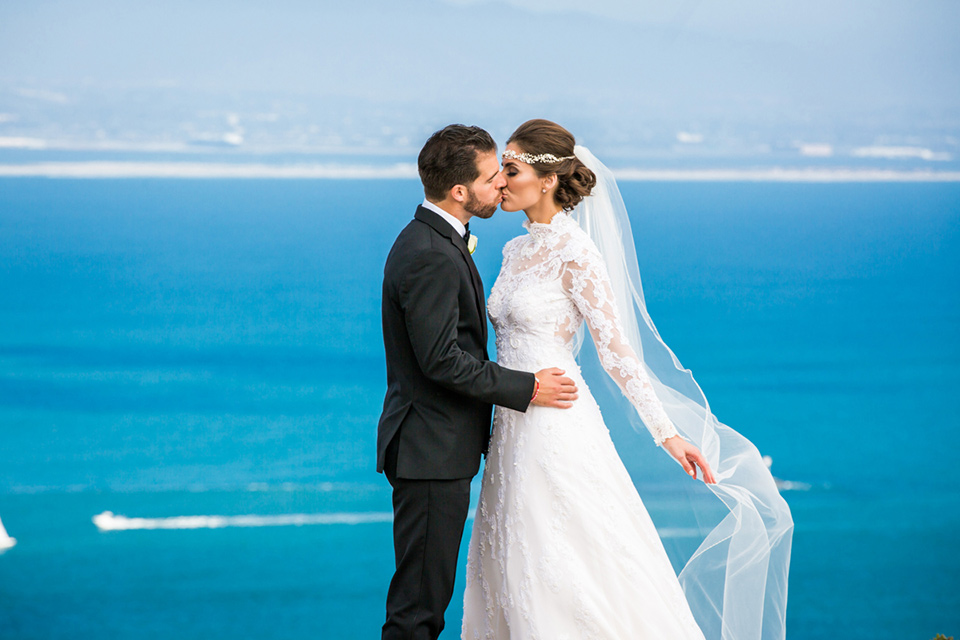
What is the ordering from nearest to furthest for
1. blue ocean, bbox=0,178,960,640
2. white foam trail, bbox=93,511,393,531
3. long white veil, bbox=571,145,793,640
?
long white veil, bbox=571,145,793,640
blue ocean, bbox=0,178,960,640
white foam trail, bbox=93,511,393,531

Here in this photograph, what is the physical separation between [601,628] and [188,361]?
18.2ft

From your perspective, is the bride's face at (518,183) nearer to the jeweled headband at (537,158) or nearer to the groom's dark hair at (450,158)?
the jeweled headband at (537,158)

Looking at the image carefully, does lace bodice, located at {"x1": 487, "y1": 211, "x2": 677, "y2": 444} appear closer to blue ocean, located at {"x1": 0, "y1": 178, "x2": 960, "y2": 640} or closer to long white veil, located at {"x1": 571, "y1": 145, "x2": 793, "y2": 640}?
long white veil, located at {"x1": 571, "y1": 145, "x2": 793, "y2": 640}

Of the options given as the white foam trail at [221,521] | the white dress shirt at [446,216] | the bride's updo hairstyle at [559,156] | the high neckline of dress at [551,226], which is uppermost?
the bride's updo hairstyle at [559,156]

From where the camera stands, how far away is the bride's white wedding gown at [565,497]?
76.4 inches

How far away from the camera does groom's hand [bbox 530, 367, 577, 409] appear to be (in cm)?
197

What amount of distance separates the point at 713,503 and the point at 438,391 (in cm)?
86

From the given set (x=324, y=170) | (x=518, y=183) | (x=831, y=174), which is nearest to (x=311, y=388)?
(x=324, y=170)

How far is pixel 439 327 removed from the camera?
72.5 inches

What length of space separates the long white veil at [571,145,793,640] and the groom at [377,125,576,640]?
0.42m

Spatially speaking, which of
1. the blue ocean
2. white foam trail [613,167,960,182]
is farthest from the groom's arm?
white foam trail [613,167,960,182]

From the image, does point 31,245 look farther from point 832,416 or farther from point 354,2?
point 832,416

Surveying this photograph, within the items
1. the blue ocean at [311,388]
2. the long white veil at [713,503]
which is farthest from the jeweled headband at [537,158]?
the blue ocean at [311,388]

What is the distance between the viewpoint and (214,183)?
11547mm
